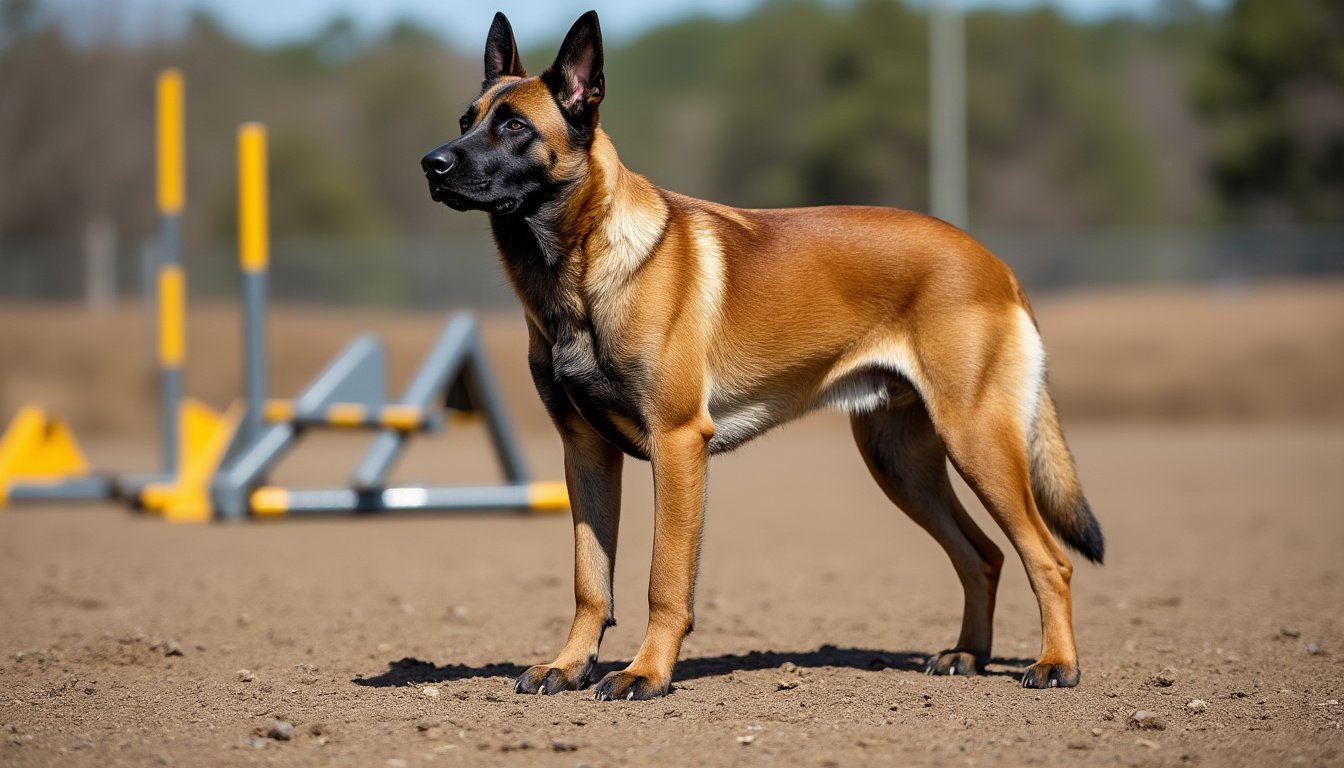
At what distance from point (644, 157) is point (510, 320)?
86.6 ft

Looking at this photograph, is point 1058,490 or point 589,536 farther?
point 1058,490

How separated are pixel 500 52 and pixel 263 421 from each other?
5886 mm

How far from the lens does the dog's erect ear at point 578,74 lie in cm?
479

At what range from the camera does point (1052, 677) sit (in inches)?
199

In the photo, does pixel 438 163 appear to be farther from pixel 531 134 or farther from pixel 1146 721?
pixel 1146 721

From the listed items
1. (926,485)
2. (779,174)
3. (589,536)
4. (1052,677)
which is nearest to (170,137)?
(589,536)

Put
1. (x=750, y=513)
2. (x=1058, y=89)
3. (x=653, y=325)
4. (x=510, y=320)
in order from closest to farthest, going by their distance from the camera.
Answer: (x=653, y=325), (x=750, y=513), (x=510, y=320), (x=1058, y=89)

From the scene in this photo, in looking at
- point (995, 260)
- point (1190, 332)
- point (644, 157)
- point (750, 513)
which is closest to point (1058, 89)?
point (644, 157)

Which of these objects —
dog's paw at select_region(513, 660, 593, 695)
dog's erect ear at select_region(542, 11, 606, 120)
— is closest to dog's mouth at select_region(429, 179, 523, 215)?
dog's erect ear at select_region(542, 11, 606, 120)

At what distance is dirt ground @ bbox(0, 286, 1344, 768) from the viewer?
4188mm

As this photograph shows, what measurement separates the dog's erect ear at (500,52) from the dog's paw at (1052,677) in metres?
2.83

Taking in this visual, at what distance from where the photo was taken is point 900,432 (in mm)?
5660

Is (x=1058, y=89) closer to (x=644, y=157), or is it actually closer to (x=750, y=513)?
(x=644, y=157)

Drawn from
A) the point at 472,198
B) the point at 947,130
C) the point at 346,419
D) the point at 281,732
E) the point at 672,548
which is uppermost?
the point at 947,130
